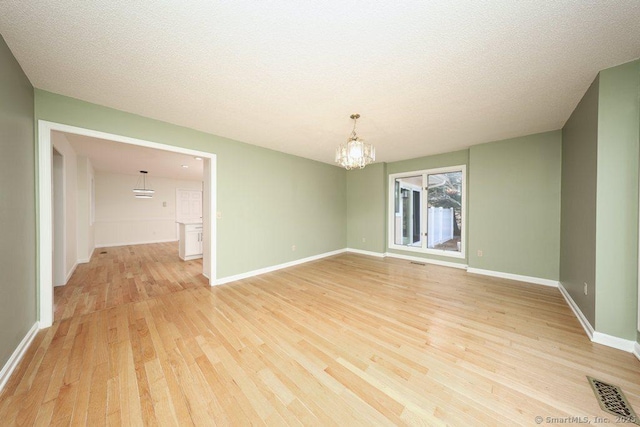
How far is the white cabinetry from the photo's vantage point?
5383 mm

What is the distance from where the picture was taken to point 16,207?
1.82 meters

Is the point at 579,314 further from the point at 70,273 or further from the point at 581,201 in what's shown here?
the point at 70,273

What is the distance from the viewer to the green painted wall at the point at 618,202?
74.0 inches

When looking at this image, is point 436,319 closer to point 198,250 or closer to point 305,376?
point 305,376

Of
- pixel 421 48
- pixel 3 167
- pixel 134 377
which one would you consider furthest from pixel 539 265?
pixel 3 167

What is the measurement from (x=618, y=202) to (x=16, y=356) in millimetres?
5291

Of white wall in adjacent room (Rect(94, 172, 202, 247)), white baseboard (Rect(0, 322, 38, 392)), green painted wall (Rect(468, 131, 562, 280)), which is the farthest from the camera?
white wall in adjacent room (Rect(94, 172, 202, 247))

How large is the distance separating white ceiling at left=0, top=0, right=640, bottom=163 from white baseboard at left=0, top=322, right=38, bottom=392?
243 centimetres

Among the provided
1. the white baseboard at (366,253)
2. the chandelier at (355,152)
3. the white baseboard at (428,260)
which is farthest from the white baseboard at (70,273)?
the white baseboard at (428,260)

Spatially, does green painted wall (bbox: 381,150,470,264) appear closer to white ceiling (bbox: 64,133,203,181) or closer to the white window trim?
the white window trim

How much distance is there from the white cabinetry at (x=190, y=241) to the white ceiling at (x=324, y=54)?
327 cm

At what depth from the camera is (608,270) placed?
6.50ft

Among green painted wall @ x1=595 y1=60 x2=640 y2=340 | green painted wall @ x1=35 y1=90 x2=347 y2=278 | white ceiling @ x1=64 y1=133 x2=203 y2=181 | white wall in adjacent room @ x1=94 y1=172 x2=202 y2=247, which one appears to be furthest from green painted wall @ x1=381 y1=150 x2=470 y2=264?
white wall in adjacent room @ x1=94 y1=172 x2=202 y2=247

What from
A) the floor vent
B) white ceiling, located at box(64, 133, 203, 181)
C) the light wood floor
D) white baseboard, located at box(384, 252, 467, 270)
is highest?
white ceiling, located at box(64, 133, 203, 181)
